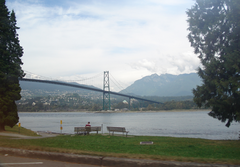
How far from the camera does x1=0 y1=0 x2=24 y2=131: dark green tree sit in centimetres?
1442

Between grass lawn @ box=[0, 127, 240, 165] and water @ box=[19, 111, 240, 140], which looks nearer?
grass lawn @ box=[0, 127, 240, 165]

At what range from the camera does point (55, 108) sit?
127 m

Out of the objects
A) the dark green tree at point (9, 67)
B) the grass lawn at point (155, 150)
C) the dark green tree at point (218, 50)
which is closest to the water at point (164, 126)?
the dark green tree at point (218, 50)

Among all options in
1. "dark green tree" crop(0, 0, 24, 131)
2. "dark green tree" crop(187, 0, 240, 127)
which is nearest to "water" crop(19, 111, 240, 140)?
"dark green tree" crop(187, 0, 240, 127)

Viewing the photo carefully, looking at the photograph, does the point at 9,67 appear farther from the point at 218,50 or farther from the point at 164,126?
the point at 164,126

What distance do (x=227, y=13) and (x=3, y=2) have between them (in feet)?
45.9

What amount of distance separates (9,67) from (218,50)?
1288cm

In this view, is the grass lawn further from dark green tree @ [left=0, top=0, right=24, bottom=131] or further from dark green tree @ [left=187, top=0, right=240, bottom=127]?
dark green tree @ [left=0, top=0, right=24, bottom=131]

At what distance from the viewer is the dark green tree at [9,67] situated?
47.3 feet

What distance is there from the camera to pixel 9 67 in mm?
15391

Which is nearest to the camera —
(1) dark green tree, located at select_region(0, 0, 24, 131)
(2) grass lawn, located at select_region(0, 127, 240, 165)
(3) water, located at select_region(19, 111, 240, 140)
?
(2) grass lawn, located at select_region(0, 127, 240, 165)

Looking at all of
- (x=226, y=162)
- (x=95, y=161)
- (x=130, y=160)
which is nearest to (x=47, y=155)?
(x=95, y=161)

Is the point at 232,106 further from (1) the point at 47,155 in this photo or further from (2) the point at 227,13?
(1) the point at 47,155

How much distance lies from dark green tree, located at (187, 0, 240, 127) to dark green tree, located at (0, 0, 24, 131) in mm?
11245
